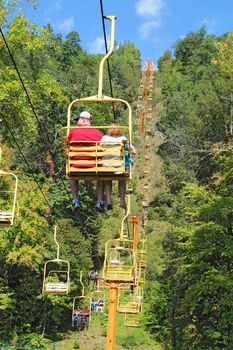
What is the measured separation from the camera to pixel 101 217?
41594 mm

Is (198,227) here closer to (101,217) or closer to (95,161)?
(95,161)

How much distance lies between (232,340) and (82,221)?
19423mm

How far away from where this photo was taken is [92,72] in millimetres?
69188

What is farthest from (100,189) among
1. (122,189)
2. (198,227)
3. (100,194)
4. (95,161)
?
(198,227)

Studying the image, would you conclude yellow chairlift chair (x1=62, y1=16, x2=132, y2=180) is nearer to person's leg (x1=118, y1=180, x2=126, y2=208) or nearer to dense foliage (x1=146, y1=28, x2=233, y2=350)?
person's leg (x1=118, y1=180, x2=126, y2=208)

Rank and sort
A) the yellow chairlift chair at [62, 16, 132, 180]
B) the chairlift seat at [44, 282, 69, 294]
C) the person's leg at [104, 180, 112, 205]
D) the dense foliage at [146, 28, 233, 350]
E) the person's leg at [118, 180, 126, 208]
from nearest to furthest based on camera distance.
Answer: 1. the yellow chairlift chair at [62, 16, 132, 180]
2. the person's leg at [118, 180, 126, 208]
3. the person's leg at [104, 180, 112, 205]
4. the chairlift seat at [44, 282, 69, 294]
5. the dense foliage at [146, 28, 233, 350]

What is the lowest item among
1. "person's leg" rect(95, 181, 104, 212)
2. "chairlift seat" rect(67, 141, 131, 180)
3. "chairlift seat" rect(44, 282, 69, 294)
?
"chairlift seat" rect(44, 282, 69, 294)

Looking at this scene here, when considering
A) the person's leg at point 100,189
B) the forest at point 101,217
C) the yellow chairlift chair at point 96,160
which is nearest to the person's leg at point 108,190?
the person's leg at point 100,189

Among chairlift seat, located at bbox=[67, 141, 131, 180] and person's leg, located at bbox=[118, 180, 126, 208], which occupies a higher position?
chairlift seat, located at bbox=[67, 141, 131, 180]

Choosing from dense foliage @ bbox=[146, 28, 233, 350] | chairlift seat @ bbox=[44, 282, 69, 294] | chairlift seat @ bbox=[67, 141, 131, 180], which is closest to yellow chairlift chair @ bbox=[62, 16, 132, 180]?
chairlift seat @ bbox=[67, 141, 131, 180]

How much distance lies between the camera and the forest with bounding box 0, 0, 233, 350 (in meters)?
17.3

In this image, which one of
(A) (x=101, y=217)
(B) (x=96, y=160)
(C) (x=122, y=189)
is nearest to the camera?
(B) (x=96, y=160)

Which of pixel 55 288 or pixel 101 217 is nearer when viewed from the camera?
pixel 55 288

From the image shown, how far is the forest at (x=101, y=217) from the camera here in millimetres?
17312
